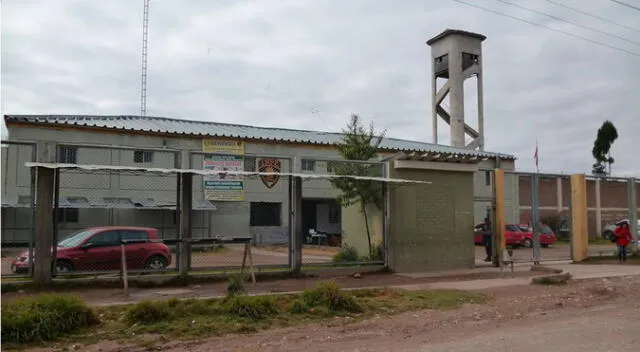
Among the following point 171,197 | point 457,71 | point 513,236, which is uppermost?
point 457,71

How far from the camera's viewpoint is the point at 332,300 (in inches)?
371

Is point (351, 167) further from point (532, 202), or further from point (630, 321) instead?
point (630, 321)

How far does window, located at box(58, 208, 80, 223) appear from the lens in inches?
461

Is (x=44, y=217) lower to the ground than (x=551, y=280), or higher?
higher

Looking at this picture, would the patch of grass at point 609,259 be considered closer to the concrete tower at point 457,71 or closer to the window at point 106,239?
the window at point 106,239

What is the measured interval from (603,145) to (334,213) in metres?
45.2

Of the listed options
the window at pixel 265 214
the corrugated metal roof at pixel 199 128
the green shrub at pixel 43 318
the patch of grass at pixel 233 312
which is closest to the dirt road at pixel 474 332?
the patch of grass at pixel 233 312

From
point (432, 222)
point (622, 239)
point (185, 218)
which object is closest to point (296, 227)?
point (185, 218)

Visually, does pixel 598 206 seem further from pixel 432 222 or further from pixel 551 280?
pixel 551 280

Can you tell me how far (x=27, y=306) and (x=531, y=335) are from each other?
6655 millimetres

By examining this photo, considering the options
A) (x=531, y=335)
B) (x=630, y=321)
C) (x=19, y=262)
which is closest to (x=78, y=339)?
(x=19, y=262)

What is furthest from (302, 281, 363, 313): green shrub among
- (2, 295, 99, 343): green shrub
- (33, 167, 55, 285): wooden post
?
(33, 167, 55, 285): wooden post

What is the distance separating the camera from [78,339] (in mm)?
7359

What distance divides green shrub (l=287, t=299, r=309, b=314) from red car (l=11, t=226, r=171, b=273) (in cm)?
366
